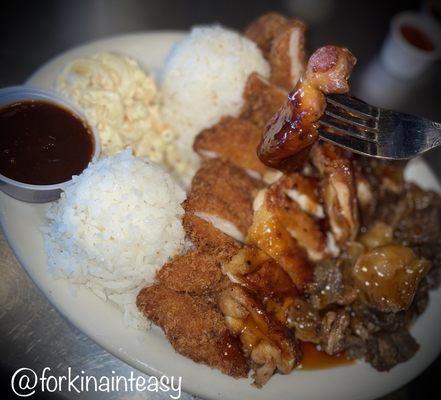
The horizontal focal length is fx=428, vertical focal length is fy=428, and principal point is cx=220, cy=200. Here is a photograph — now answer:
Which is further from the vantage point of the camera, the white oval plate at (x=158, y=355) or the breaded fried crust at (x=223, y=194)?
the breaded fried crust at (x=223, y=194)

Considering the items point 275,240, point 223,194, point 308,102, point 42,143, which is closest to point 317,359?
point 275,240

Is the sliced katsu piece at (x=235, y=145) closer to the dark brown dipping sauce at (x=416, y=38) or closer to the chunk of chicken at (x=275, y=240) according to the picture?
the chunk of chicken at (x=275, y=240)

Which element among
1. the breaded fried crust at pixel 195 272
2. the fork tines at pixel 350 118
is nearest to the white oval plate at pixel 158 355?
the breaded fried crust at pixel 195 272

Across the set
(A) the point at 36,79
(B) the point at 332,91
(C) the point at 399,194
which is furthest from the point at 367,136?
(A) the point at 36,79

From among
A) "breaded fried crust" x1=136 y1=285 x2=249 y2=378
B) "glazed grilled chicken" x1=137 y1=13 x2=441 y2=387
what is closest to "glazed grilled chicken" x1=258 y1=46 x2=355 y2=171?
"glazed grilled chicken" x1=137 y1=13 x2=441 y2=387

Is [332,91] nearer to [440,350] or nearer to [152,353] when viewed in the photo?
[152,353]

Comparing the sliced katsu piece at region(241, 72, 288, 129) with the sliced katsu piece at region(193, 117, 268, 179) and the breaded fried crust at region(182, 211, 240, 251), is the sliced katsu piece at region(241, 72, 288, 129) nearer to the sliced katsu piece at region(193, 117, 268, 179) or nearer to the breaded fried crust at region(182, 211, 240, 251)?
the sliced katsu piece at region(193, 117, 268, 179)
